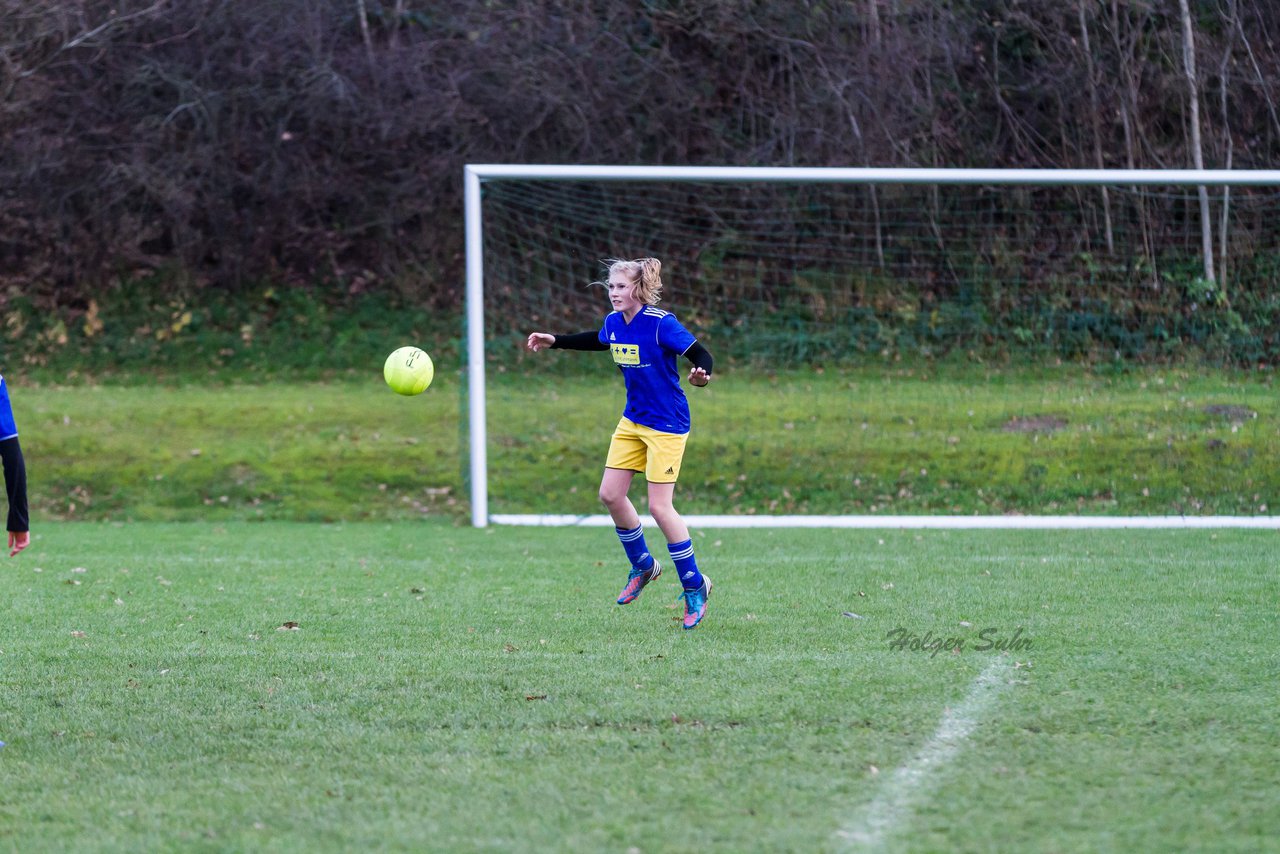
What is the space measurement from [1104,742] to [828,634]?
2091 mm

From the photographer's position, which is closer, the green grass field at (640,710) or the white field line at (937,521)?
the green grass field at (640,710)

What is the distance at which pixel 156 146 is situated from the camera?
63.1 feet

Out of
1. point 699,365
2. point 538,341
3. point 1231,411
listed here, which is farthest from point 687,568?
point 1231,411

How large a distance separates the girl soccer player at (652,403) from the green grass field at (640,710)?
437mm

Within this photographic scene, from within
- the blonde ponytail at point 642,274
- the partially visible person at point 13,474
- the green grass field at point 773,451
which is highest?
the blonde ponytail at point 642,274

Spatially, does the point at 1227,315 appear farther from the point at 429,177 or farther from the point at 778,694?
the point at 429,177

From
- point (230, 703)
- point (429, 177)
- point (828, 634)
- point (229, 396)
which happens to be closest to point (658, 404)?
point (828, 634)

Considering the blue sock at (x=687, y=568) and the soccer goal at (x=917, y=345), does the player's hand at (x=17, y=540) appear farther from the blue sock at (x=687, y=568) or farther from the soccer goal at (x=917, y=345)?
the soccer goal at (x=917, y=345)

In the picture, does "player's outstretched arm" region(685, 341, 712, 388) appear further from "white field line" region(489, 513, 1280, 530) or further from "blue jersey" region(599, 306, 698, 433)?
"white field line" region(489, 513, 1280, 530)

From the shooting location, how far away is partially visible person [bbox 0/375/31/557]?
4684mm

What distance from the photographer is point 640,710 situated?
491 cm

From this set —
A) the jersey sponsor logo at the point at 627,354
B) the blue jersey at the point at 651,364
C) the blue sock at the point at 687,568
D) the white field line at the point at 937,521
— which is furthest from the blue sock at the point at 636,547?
the white field line at the point at 937,521

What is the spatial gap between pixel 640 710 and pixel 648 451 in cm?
222

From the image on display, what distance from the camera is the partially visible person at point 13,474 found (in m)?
4.68
